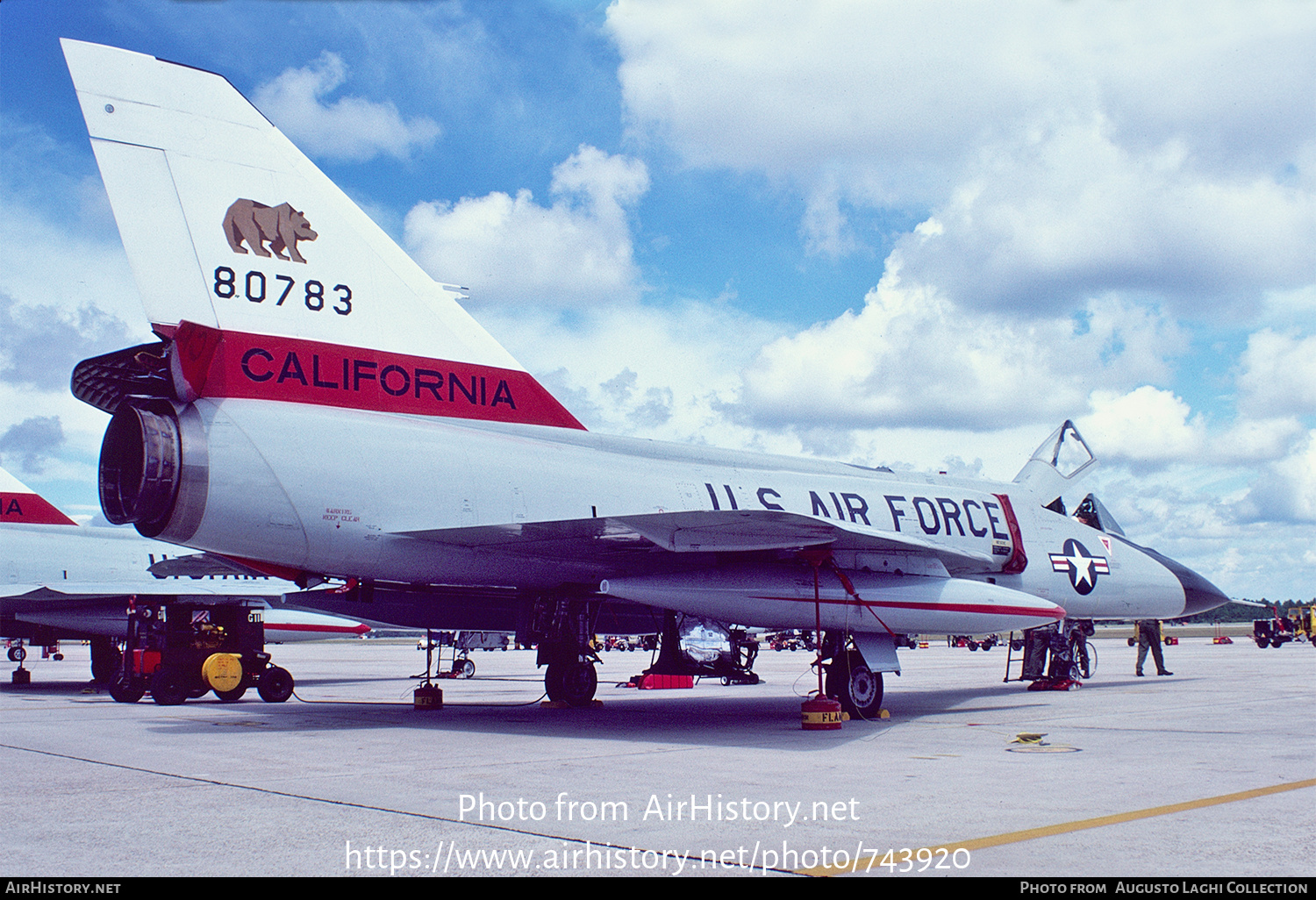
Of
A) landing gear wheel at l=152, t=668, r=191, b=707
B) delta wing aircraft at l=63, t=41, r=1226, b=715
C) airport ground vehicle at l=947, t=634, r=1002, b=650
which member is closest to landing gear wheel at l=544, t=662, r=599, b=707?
delta wing aircraft at l=63, t=41, r=1226, b=715

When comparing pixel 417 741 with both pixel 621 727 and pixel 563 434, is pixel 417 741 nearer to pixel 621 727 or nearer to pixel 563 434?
pixel 621 727

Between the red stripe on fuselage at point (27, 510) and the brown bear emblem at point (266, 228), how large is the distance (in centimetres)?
1433

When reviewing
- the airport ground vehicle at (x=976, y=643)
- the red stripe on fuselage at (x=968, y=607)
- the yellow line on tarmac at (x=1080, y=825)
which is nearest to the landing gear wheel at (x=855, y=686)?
the red stripe on fuselage at (x=968, y=607)

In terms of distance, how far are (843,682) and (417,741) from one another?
468 cm

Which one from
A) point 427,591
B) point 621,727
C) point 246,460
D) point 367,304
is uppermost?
point 367,304

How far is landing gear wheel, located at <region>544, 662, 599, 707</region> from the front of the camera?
45.3 ft

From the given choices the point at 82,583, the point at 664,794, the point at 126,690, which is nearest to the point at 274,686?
the point at 126,690

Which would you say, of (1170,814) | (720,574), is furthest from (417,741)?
(1170,814)

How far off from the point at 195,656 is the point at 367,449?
24.9 ft

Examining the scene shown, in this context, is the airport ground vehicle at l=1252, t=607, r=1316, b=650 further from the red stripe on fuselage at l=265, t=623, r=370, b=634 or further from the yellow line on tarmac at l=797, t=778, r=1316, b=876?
the yellow line on tarmac at l=797, t=778, r=1316, b=876

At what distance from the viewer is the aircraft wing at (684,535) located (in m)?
9.04

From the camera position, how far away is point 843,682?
1155 cm

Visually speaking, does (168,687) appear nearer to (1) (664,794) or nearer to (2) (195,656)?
(2) (195,656)

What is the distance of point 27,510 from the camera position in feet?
69.4
